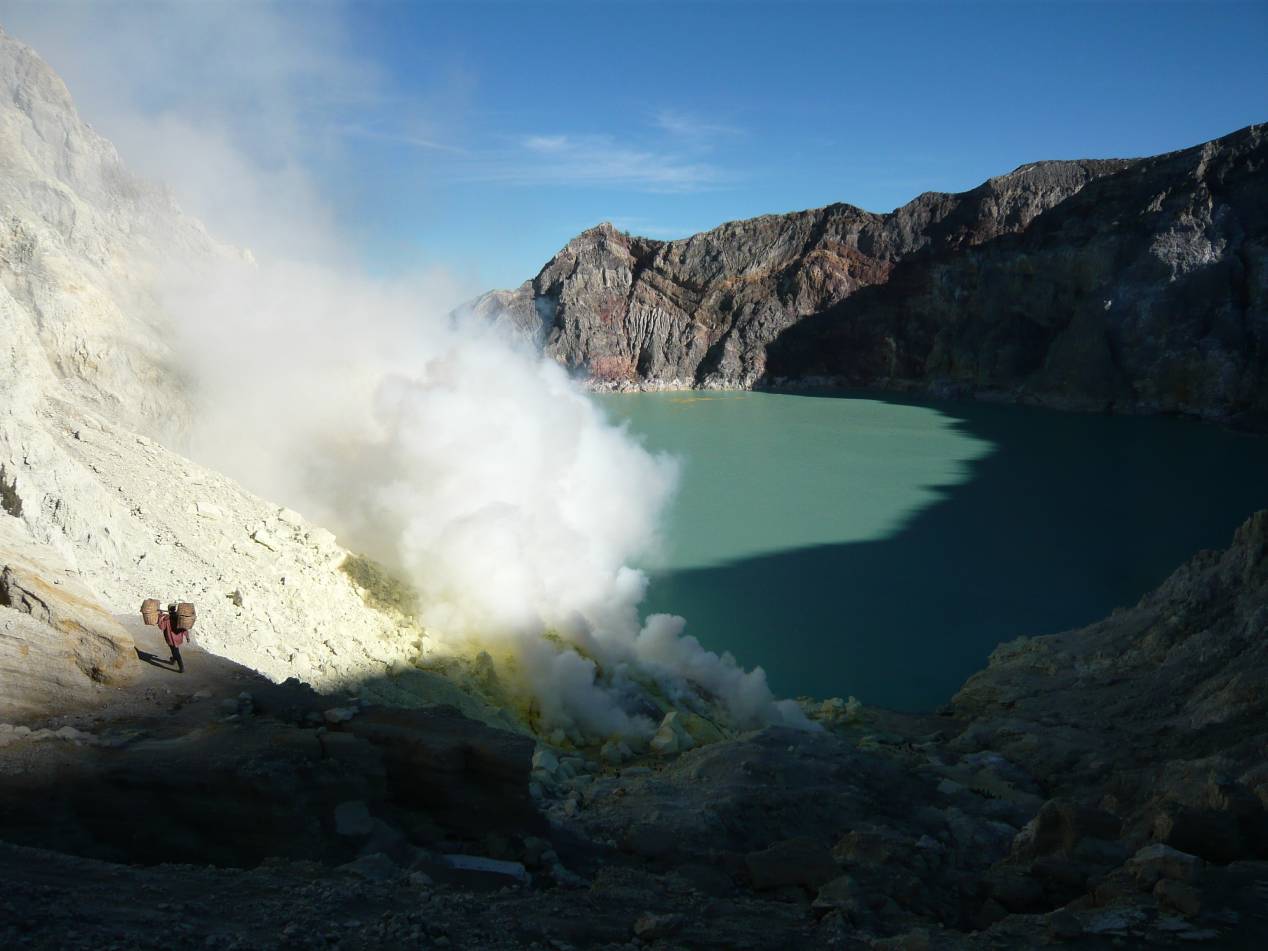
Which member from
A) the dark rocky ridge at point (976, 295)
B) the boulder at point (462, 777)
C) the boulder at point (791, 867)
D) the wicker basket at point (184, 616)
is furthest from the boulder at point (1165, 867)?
the dark rocky ridge at point (976, 295)

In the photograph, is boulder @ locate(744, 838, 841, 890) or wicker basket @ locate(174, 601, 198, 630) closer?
boulder @ locate(744, 838, 841, 890)

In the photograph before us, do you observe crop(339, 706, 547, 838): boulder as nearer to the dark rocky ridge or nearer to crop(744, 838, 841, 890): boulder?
crop(744, 838, 841, 890): boulder

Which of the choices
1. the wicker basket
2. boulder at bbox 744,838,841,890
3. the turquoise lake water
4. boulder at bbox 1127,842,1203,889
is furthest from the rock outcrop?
the turquoise lake water

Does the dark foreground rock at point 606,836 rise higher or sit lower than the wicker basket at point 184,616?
lower

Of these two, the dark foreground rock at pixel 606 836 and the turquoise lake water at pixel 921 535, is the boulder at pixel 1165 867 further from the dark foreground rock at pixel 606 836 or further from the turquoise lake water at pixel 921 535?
the turquoise lake water at pixel 921 535

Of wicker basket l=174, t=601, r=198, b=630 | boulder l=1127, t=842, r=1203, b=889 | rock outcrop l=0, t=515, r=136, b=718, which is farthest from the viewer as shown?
wicker basket l=174, t=601, r=198, b=630

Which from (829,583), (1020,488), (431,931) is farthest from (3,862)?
(1020,488)

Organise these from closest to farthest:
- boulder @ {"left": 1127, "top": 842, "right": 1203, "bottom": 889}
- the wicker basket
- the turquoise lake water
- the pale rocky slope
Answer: boulder @ {"left": 1127, "top": 842, "right": 1203, "bottom": 889} < the wicker basket < the pale rocky slope < the turquoise lake water
